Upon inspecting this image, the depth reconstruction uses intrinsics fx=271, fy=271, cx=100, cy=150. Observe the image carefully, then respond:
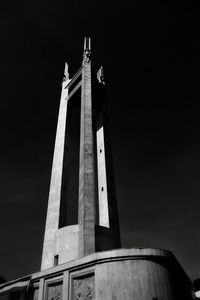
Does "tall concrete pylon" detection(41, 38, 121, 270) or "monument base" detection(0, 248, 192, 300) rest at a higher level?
"tall concrete pylon" detection(41, 38, 121, 270)

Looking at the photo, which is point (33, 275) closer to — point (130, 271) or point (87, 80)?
point (130, 271)

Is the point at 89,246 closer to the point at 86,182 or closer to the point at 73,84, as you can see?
the point at 86,182

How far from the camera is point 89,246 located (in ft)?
54.2

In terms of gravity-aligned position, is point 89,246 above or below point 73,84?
below

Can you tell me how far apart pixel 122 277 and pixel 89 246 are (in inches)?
194

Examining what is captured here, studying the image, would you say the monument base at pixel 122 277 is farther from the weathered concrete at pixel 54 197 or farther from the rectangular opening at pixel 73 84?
the rectangular opening at pixel 73 84

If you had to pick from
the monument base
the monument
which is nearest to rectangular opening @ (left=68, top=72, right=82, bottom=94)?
the monument

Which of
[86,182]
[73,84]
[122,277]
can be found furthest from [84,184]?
[73,84]

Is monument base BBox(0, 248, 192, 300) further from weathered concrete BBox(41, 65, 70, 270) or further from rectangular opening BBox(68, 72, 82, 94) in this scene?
rectangular opening BBox(68, 72, 82, 94)

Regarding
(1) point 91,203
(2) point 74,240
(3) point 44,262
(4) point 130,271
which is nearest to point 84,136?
(1) point 91,203

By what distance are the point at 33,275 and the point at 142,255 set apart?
717cm

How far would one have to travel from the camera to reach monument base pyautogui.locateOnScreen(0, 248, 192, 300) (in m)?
11.6

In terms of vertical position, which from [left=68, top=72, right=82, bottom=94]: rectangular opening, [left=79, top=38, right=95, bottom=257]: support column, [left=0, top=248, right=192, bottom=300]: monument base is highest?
[left=68, top=72, right=82, bottom=94]: rectangular opening

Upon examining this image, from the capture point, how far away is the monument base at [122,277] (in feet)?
38.2
